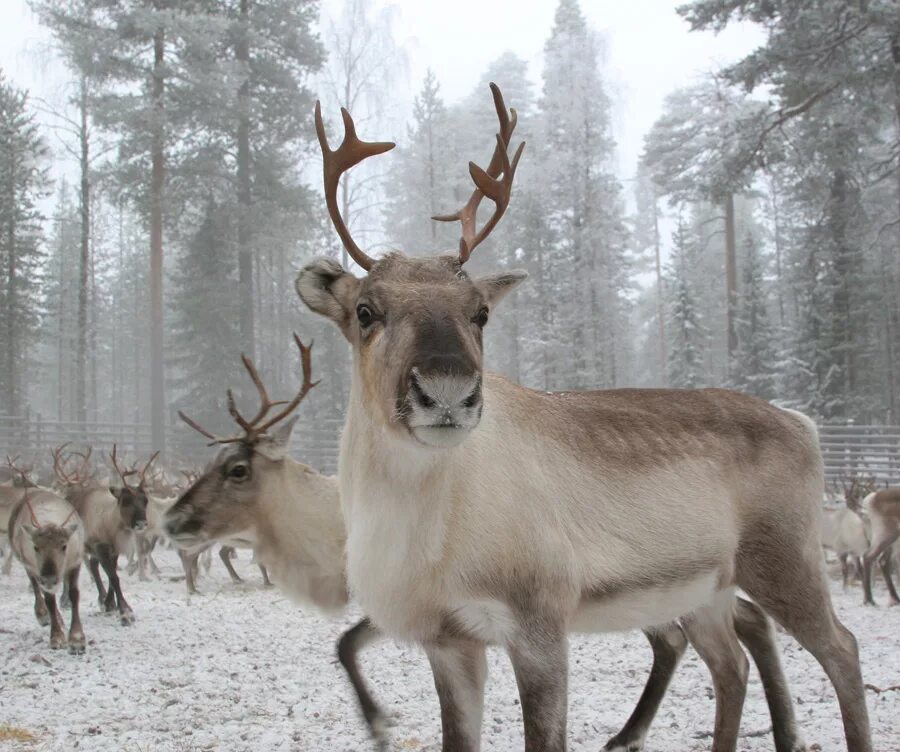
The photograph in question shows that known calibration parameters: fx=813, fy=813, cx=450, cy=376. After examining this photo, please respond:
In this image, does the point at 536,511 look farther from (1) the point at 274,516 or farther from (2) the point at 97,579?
(2) the point at 97,579

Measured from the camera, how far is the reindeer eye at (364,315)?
2.77 m

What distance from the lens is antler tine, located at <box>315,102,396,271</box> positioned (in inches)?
120

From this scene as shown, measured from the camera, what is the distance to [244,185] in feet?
70.2

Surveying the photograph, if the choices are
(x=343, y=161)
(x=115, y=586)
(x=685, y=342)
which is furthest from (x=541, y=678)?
(x=685, y=342)

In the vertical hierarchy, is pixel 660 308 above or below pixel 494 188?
above

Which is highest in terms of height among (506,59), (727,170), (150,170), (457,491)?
(506,59)

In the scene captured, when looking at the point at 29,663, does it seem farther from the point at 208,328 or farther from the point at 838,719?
the point at 208,328

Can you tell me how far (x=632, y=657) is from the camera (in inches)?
232

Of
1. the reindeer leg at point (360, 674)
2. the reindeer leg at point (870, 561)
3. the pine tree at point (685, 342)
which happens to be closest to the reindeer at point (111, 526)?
the reindeer leg at point (360, 674)

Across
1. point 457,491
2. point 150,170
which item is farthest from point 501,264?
point 457,491

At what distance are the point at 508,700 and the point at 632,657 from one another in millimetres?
1394

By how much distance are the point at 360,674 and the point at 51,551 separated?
3.46 metres

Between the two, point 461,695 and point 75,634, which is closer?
point 461,695

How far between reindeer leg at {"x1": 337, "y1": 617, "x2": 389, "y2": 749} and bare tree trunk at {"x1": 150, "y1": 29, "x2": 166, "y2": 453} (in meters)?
16.5
